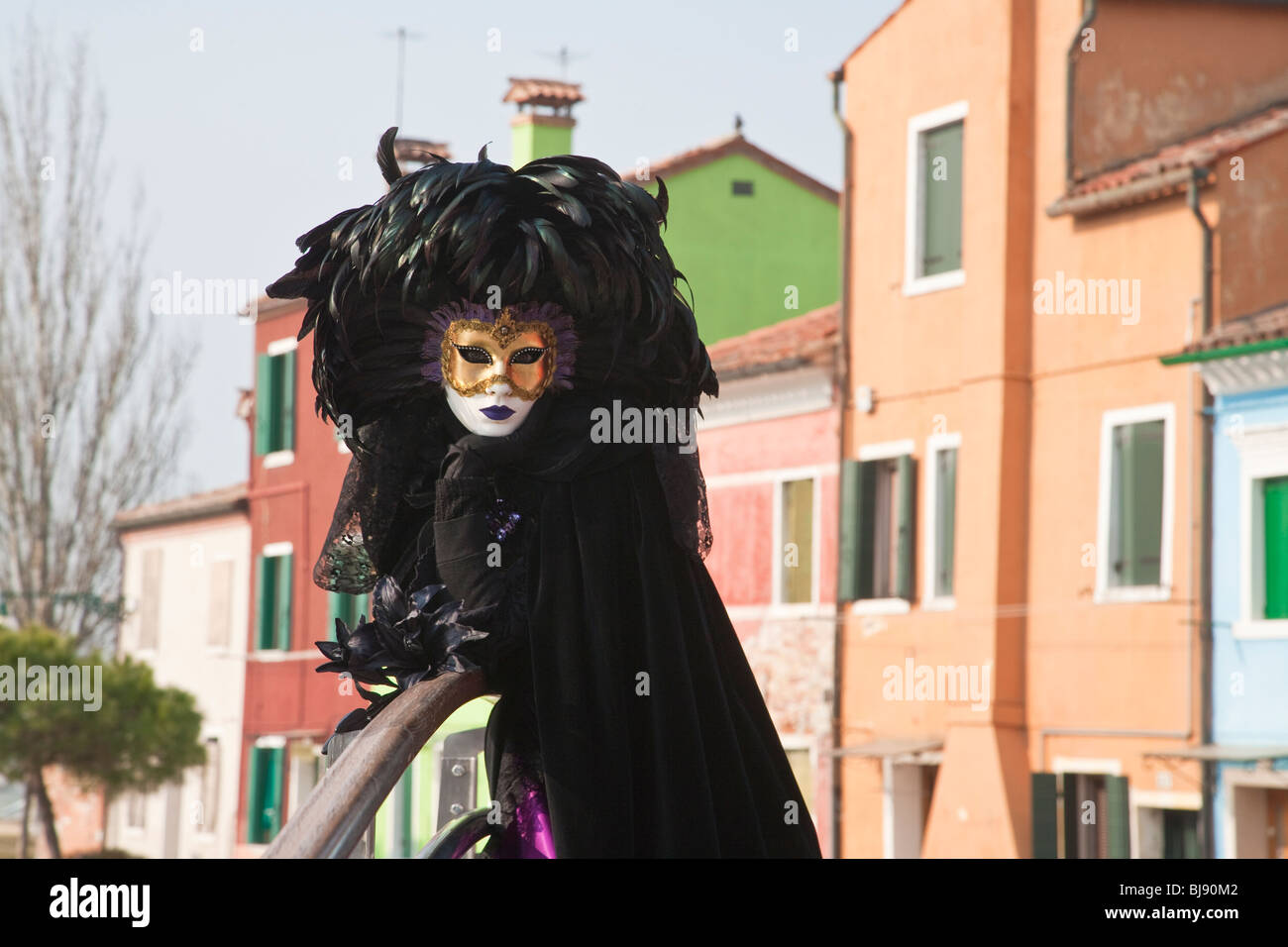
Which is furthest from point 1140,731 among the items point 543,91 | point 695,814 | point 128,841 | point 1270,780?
point 128,841

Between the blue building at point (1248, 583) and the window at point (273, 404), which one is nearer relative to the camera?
the blue building at point (1248, 583)

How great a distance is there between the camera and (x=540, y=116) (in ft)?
78.9

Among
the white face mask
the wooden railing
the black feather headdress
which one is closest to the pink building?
the black feather headdress

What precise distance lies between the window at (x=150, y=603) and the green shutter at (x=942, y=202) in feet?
50.1

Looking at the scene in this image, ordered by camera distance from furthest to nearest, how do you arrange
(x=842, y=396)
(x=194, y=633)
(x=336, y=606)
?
1. (x=194, y=633)
2. (x=336, y=606)
3. (x=842, y=396)

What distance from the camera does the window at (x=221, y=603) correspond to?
28578 mm

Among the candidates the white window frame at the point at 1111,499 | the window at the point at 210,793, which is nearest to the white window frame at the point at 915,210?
the white window frame at the point at 1111,499

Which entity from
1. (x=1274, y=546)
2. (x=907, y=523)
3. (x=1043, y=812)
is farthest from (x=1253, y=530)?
(x=907, y=523)

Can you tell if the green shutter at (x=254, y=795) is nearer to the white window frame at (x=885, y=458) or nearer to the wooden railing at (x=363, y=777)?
the white window frame at (x=885, y=458)

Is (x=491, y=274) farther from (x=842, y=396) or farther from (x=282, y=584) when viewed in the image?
(x=282, y=584)

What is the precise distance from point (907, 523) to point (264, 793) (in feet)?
42.2

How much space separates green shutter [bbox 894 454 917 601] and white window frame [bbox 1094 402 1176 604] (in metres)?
2.33

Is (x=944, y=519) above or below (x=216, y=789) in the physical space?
above

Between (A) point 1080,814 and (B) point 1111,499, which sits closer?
(B) point 1111,499
